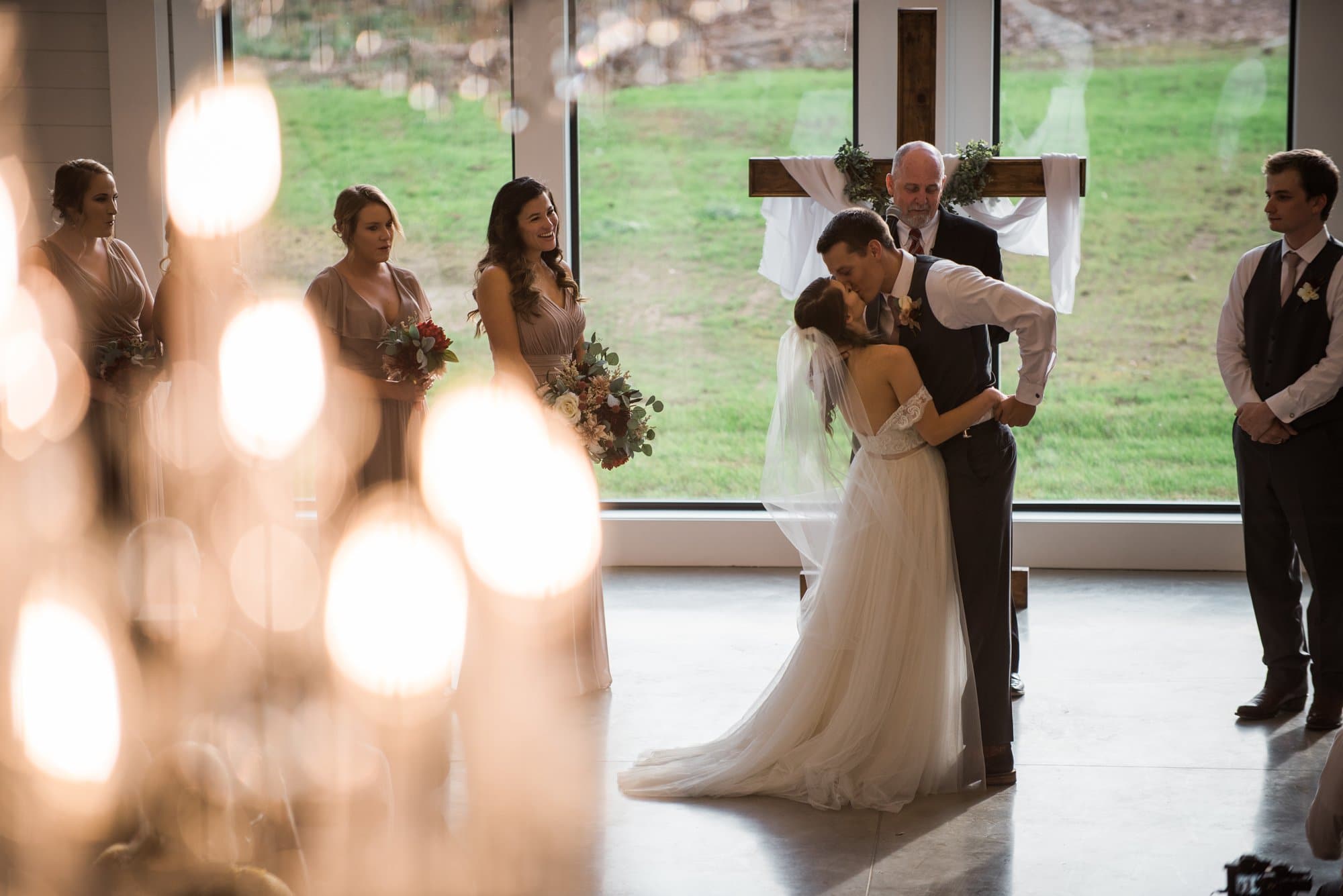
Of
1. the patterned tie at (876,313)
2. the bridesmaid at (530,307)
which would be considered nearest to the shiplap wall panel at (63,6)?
the bridesmaid at (530,307)

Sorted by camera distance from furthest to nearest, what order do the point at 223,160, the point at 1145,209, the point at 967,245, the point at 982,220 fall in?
1. the point at 223,160
2. the point at 1145,209
3. the point at 982,220
4. the point at 967,245

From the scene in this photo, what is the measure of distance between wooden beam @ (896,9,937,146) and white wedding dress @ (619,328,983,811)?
6.57 feet

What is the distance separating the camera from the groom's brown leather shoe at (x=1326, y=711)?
412 centimetres

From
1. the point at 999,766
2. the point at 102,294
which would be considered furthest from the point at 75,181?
the point at 999,766

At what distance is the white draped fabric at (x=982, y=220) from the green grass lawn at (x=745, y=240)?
0.92 meters

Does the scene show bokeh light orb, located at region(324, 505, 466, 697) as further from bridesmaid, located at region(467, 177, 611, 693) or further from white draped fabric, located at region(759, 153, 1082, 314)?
white draped fabric, located at region(759, 153, 1082, 314)

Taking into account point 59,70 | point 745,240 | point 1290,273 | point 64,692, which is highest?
point 59,70

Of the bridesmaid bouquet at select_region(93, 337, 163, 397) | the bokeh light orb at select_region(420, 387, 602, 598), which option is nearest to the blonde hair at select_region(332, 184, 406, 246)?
the bokeh light orb at select_region(420, 387, 602, 598)

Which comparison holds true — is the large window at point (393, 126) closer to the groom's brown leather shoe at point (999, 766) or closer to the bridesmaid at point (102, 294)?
the bridesmaid at point (102, 294)

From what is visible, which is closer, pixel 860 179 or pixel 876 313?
pixel 876 313

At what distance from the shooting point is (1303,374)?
4.20 m

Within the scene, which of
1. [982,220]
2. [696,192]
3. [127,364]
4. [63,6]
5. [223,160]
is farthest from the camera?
[223,160]

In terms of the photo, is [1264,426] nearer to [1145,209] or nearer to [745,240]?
[1145,209]

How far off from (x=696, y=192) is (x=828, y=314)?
11.7 feet
